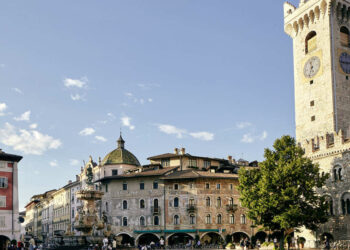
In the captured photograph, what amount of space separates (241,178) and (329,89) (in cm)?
1592

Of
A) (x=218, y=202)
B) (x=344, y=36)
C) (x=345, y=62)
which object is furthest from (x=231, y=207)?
(x=344, y=36)

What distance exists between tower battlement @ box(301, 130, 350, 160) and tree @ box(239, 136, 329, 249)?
13.7ft

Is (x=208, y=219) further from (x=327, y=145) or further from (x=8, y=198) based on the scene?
(x=8, y=198)

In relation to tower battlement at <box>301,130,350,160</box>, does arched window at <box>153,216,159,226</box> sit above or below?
below

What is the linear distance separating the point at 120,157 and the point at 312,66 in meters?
41.0

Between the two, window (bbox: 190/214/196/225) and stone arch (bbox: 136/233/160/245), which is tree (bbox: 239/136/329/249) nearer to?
window (bbox: 190/214/196/225)

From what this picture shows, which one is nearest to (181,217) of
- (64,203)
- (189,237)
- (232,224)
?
(189,237)

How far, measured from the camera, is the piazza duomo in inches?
1791

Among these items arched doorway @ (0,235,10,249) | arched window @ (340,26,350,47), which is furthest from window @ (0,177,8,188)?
arched window @ (340,26,350,47)

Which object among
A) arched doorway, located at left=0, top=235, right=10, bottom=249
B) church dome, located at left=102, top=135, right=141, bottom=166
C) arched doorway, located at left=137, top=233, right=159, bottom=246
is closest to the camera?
arched doorway, located at left=0, top=235, right=10, bottom=249

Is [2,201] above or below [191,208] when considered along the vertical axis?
above

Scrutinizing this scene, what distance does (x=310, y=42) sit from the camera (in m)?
56.2

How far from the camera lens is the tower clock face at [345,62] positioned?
175 feet

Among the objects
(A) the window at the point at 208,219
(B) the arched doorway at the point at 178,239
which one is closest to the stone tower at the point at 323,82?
(A) the window at the point at 208,219
